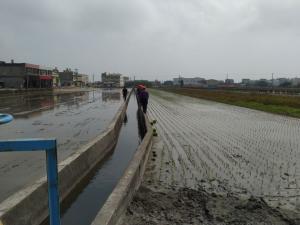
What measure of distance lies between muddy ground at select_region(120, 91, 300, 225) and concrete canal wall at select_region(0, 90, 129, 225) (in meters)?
1.65

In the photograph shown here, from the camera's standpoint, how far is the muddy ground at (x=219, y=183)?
232 inches

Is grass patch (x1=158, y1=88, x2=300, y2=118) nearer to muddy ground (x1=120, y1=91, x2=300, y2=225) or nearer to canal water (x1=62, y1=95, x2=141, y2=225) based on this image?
muddy ground (x1=120, y1=91, x2=300, y2=225)

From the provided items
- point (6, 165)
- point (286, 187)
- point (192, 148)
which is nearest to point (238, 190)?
point (286, 187)

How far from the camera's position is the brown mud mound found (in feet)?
18.6

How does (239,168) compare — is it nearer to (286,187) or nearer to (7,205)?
(286,187)

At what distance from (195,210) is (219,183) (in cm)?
176

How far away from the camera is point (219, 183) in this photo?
25.5 ft

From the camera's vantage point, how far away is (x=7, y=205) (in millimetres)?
5914

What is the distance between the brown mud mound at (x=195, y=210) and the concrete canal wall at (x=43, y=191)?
1.64m

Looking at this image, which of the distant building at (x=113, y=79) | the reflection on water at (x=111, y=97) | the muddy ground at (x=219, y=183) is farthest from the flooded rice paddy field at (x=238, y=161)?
the distant building at (x=113, y=79)

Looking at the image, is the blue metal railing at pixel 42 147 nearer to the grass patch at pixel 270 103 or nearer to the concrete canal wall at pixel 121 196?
the concrete canal wall at pixel 121 196

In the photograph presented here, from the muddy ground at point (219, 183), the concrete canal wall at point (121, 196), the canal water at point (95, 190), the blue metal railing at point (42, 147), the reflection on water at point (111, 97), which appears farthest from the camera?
the reflection on water at point (111, 97)

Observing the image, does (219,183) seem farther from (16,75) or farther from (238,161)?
(16,75)

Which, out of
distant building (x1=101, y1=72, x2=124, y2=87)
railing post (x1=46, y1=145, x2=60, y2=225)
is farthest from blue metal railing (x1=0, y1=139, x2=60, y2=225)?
distant building (x1=101, y1=72, x2=124, y2=87)
